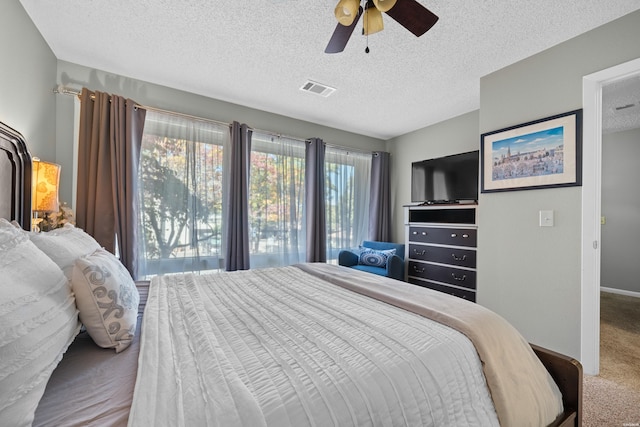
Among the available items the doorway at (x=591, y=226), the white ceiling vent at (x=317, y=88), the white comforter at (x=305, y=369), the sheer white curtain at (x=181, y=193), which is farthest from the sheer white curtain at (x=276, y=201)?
the doorway at (x=591, y=226)

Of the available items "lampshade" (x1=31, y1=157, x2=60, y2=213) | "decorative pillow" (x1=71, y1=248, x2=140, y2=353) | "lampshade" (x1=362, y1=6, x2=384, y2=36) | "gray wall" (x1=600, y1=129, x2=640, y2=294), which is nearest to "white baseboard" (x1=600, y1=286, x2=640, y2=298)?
"gray wall" (x1=600, y1=129, x2=640, y2=294)

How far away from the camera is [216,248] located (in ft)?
10.2

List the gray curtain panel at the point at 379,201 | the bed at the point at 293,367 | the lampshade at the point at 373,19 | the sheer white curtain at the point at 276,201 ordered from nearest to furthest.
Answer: the bed at the point at 293,367 < the lampshade at the point at 373,19 < the sheer white curtain at the point at 276,201 < the gray curtain panel at the point at 379,201

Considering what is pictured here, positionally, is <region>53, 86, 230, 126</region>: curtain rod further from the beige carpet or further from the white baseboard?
the white baseboard

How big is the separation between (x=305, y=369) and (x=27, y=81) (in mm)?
2741

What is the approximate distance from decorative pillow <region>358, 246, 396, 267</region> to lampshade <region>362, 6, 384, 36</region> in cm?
276

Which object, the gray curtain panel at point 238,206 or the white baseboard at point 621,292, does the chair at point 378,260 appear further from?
the white baseboard at point 621,292

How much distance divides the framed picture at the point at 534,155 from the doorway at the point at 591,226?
50mm

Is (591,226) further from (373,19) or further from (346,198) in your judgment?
(346,198)

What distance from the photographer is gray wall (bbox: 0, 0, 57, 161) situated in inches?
65.4

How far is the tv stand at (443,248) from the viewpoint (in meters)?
3.00

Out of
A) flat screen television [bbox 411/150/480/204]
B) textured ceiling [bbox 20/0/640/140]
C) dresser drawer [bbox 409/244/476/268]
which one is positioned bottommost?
dresser drawer [bbox 409/244/476/268]

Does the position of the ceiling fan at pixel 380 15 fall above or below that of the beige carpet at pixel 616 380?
above

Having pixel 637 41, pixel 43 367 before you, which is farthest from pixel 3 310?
pixel 637 41
